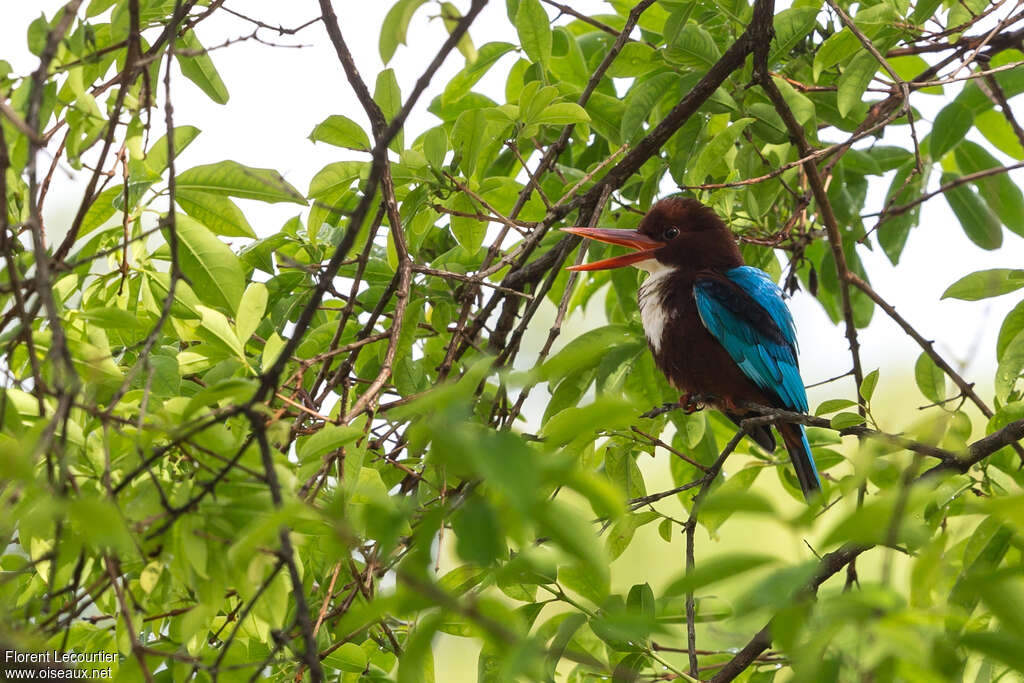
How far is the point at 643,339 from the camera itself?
294 centimetres

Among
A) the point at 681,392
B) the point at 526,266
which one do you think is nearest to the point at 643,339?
the point at 681,392

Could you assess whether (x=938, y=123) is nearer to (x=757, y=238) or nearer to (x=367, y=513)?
(x=757, y=238)

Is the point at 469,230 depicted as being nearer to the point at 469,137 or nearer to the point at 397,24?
the point at 469,137

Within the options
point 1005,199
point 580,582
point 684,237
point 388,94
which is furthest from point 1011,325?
point 388,94

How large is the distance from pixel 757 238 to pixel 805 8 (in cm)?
76

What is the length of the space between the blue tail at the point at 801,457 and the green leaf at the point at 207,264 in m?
1.64

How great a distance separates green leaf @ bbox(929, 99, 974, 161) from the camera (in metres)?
2.88

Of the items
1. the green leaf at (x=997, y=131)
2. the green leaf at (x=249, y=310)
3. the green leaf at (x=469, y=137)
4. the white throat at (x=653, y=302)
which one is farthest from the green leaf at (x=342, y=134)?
the green leaf at (x=997, y=131)

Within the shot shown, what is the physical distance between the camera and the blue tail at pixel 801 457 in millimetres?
2764

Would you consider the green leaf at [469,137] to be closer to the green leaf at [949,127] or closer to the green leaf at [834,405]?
the green leaf at [834,405]

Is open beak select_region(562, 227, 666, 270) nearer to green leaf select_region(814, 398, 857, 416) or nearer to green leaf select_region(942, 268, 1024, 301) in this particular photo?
green leaf select_region(814, 398, 857, 416)

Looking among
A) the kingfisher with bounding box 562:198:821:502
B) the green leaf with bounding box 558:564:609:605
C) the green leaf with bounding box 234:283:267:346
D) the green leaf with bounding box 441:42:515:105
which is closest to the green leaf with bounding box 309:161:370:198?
the green leaf with bounding box 234:283:267:346

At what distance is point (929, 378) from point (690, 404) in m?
0.67

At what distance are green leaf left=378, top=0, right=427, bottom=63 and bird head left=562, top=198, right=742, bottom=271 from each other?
6.28 ft
